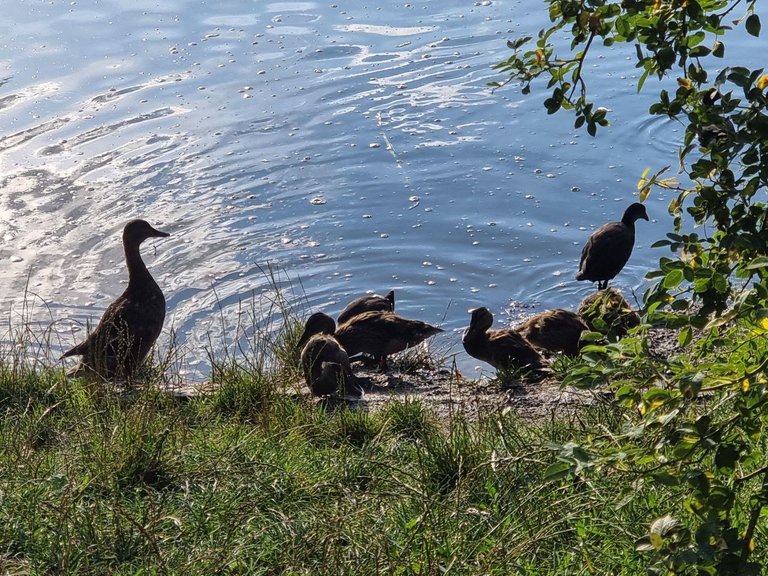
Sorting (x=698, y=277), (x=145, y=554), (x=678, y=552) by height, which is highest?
(x=698, y=277)

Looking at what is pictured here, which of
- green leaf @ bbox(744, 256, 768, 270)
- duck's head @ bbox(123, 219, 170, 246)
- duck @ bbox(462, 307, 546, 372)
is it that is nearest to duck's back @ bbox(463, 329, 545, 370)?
duck @ bbox(462, 307, 546, 372)

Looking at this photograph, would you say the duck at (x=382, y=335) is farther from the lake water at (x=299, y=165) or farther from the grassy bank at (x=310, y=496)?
the grassy bank at (x=310, y=496)

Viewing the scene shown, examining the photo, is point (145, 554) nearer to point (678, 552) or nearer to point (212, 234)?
point (678, 552)

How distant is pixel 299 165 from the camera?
14617 millimetres

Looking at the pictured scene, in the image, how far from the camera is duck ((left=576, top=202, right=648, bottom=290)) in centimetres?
1117

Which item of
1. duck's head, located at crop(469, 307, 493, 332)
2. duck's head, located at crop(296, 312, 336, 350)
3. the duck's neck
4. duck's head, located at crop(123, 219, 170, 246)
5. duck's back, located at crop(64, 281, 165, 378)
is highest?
duck's head, located at crop(123, 219, 170, 246)

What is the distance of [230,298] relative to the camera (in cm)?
1181

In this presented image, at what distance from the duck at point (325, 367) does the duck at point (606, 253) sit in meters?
3.22

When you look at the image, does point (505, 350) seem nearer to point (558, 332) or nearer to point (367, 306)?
point (558, 332)

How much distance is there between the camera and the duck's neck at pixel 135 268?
982cm

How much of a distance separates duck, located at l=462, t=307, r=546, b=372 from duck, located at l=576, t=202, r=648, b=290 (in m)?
1.87

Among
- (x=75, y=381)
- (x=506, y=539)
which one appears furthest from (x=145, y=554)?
(x=75, y=381)

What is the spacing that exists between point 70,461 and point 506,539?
7.41 ft

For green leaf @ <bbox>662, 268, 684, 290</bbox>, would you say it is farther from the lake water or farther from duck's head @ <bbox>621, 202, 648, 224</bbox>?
duck's head @ <bbox>621, 202, 648, 224</bbox>
